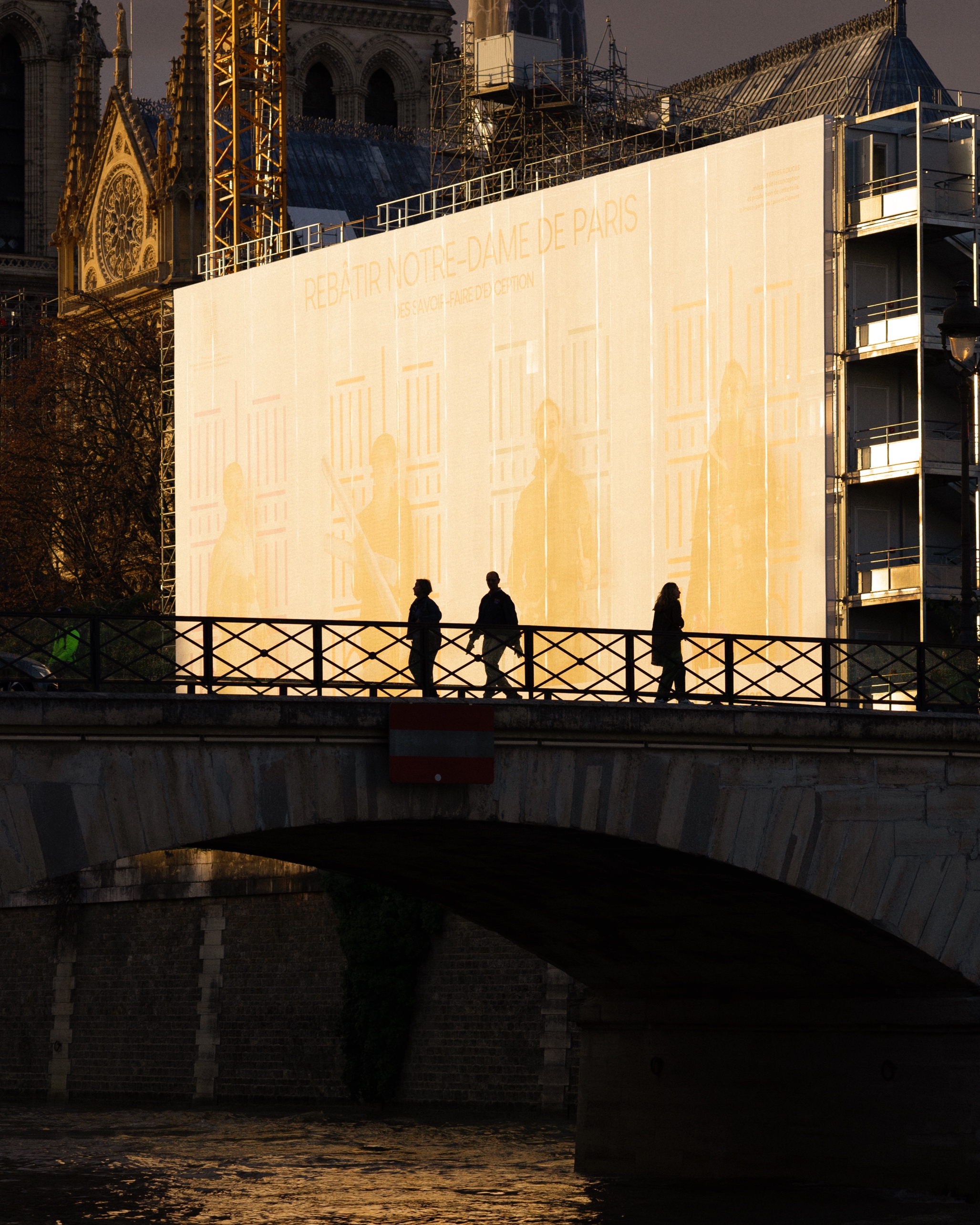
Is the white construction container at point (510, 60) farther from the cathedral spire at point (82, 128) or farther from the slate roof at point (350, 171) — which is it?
the cathedral spire at point (82, 128)

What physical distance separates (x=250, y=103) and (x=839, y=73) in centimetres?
1976

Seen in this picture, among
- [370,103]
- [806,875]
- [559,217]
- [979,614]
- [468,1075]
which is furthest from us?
[370,103]

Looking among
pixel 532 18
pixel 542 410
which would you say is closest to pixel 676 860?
pixel 542 410

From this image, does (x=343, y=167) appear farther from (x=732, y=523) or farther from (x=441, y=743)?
(x=441, y=743)

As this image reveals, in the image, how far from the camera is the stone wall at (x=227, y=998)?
4366 cm

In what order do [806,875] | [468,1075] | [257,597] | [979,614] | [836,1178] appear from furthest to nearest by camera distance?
[257,597] < [468,1075] < [979,614] < [836,1178] < [806,875]

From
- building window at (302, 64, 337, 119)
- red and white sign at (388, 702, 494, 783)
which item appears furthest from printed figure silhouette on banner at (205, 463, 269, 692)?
building window at (302, 64, 337, 119)

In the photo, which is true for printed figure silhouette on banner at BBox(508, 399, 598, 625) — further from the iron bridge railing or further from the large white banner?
the iron bridge railing

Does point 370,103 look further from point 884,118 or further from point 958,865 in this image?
point 958,865

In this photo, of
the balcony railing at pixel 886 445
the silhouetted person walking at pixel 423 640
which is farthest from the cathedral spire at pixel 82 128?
the silhouetted person walking at pixel 423 640

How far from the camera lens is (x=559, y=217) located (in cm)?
4938

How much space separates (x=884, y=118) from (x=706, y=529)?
24.9ft

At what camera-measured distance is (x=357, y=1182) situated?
115 ft

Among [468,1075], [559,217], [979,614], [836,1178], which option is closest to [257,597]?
[559,217]
